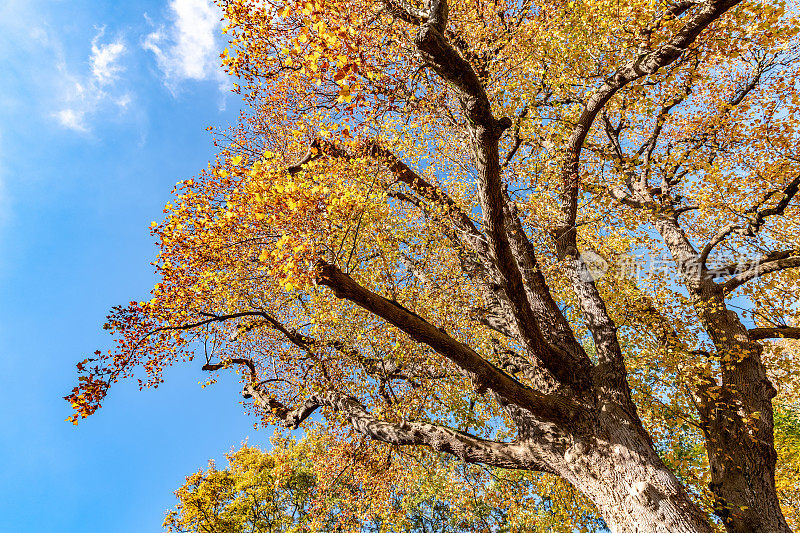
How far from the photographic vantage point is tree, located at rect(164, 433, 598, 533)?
12078mm

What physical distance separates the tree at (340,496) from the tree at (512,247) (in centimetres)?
224

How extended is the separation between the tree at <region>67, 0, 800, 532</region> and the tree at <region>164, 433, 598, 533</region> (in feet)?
7.36

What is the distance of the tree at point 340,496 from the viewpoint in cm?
1208

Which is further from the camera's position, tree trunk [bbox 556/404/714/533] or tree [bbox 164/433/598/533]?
tree [bbox 164/433/598/533]

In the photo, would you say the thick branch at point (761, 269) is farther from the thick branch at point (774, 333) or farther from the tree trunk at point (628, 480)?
the tree trunk at point (628, 480)

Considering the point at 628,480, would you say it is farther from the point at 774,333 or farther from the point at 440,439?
the point at 774,333

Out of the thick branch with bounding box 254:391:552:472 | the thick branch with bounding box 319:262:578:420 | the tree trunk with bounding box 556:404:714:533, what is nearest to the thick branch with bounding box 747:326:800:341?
the tree trunk with bounding box 556:404:714:533

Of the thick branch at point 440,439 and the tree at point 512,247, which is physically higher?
the tree at point 512,247

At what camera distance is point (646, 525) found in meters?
5.31

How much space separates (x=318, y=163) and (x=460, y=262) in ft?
15.3

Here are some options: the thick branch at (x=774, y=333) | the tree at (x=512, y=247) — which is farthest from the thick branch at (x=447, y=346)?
the thick branch at (x=774, y=333)

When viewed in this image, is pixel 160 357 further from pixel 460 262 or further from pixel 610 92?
pixel 610 92

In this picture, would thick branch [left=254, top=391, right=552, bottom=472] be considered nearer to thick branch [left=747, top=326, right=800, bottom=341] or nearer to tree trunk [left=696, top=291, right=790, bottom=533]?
tree trunk [left=696, top=291, right=790, bottom=533]

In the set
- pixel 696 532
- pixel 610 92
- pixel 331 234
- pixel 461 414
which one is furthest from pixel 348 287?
pixel 461 414
